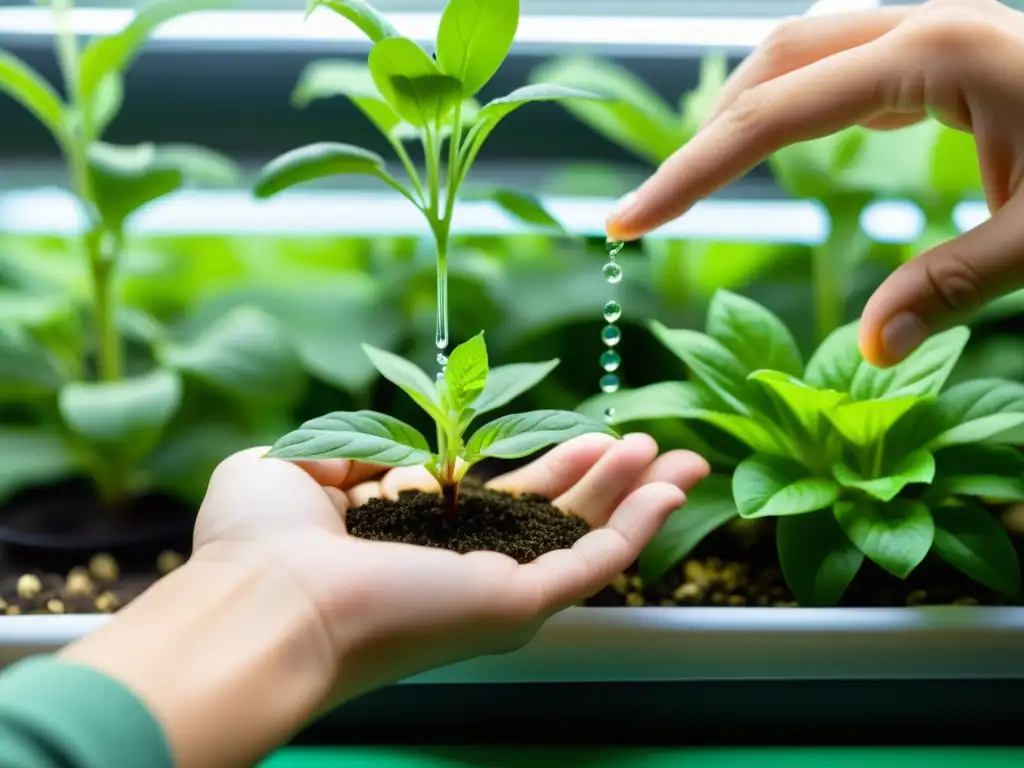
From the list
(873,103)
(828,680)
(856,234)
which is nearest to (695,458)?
(828,680)

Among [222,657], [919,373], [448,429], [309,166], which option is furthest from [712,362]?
[222,657]

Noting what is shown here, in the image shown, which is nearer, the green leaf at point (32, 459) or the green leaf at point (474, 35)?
the green leaf at point (474, 35)

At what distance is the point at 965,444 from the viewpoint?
0.81 m

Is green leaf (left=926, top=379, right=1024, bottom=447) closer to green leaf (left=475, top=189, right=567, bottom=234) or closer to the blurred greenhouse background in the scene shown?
the blurred greenhouse background

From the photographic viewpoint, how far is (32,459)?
3.00 feet

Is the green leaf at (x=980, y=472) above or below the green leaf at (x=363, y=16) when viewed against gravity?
below

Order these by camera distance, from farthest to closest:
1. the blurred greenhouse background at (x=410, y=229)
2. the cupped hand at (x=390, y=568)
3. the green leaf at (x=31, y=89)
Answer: the blurred greenhouse background at (x=410, y=229) < the green leaf at (x=31, y=89) < the cupped hand at (x=390, y=568)

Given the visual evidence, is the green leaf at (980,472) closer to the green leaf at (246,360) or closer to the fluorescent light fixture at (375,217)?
the fluorescent light fixture at (375,217)

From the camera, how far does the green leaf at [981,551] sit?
74 cm

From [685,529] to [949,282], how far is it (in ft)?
1.00

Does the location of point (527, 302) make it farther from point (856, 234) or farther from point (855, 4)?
point (855, 4)

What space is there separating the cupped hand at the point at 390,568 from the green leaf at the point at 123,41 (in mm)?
451

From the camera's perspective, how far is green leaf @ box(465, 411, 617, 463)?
0.61 m

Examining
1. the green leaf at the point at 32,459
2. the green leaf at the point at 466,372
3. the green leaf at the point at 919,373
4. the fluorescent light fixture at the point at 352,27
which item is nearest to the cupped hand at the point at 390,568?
the green leaf at the point at 466,372
